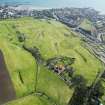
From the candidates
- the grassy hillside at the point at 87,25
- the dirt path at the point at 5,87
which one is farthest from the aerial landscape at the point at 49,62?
the grassy hillside at the point at 87,25

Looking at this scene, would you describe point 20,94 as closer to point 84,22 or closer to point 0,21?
point 0,21

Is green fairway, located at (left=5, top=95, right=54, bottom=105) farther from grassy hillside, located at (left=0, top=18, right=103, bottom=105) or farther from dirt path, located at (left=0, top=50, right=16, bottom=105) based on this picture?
dirt path, located at (left=0, top=50, right=16, bottom=105)

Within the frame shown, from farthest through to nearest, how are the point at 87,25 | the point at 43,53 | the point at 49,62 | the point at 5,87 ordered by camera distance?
the point at 87,25 < the point at 43,53 < the point at 49,62 < the point at 5,87

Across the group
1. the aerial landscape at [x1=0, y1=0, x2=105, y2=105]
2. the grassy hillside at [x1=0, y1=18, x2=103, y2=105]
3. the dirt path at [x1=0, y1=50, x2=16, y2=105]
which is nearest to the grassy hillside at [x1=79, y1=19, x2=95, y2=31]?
the aerial landscape at [x1=0, y1=0, x2=105, y2=105]

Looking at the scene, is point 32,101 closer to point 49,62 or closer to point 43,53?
point 49,62

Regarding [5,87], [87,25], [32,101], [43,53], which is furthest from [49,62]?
[87,25]

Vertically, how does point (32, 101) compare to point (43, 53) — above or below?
below

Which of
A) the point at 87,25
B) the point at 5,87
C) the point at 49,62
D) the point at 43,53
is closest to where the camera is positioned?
the point at 5,87
